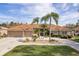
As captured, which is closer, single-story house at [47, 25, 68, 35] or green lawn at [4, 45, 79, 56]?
green lawn at [4, 45, 79, 56]

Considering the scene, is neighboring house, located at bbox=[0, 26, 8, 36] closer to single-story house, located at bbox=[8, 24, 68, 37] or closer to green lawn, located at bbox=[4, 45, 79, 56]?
single-story house, located at bbox=[8, 24, 68, 37]

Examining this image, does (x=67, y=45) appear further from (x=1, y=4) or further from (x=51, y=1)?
(x=1, y=4)

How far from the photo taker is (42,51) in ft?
22.4

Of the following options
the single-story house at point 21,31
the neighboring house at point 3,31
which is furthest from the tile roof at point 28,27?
the neighboring house at point 3,31

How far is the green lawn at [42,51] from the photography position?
6746mm

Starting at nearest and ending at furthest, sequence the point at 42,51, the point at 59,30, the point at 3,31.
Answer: the point at 42,51, the point at 3,31, the point at 59,30

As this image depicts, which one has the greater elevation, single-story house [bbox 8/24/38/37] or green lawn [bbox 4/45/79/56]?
single-story house [bbox 8/24/38/37]

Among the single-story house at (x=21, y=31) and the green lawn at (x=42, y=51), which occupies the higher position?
the single-story house at (x=21, y=31)

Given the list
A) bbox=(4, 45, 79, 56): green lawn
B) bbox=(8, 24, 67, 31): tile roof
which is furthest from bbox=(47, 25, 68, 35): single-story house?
bbox=(4, 45, 79, 56): green lawn

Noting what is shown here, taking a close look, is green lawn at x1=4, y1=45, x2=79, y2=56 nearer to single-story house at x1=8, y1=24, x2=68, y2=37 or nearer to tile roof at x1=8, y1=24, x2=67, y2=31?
single-story house at x1=8, y1=24, x2=68, y2=37

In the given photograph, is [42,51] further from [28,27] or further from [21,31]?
[21,31]

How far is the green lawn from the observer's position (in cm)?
675

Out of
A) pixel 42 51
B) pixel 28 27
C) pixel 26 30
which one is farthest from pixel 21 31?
pixel 42 51

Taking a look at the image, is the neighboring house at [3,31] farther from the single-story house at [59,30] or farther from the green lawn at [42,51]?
the single-story house at [59,30]
